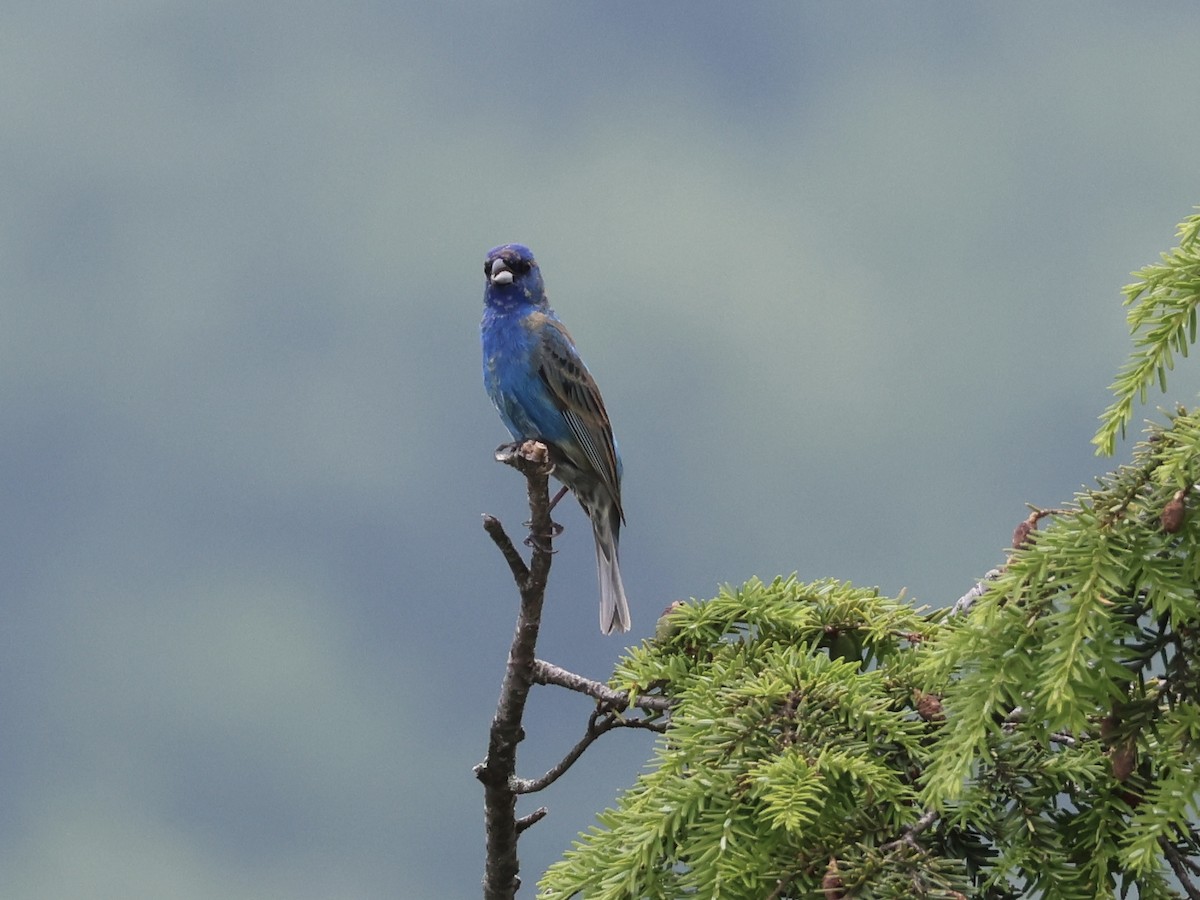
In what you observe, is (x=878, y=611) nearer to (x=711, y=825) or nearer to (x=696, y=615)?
(x=696, y=615)

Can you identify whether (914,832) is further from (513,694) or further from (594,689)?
(513,694)

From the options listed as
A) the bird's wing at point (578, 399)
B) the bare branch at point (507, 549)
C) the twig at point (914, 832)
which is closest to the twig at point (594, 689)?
the bare branch at point (507, 549)

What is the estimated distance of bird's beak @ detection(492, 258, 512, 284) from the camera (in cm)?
620

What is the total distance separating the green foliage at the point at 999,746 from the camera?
91.2 inches

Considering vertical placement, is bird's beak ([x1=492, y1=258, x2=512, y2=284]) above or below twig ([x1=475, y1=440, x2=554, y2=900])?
above

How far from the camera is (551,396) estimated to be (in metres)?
5.93

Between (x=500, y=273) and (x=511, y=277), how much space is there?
56mm

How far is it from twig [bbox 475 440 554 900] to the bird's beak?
68.5 inches

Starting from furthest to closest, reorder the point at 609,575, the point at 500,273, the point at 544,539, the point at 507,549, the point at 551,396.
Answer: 1. the point at 500,273
2. the point at 551,396
3. the point at 609,575
4. the point at 544,539
5. the point at 507,549

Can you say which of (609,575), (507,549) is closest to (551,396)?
(609,575)

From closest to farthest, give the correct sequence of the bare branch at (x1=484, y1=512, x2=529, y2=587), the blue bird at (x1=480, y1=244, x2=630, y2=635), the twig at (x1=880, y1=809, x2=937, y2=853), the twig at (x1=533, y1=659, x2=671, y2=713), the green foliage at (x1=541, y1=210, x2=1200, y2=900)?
1. the green foliage at (x1=541, y1=210, x2=1200, y2=900)
2. the twig at (x1=880, y1=809, x2=937, y2=853)
3. the twig at (x1=533, y1=659, x2=671, y2=713)
4. the bare branch at (x1=484, y1=512, x2=529, y2=587)
5. the blue bird at (x1=480, y1=244, x2=630, y2=635)

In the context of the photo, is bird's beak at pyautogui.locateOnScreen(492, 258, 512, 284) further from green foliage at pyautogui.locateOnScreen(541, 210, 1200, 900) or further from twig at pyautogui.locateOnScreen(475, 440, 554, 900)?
green foliage at pyautogui.locateOnScreen(541, 210, 1200, 900)

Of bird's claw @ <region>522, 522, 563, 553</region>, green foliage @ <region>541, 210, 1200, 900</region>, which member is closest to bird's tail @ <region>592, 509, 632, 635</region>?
bird's claw @ <region>522, 522, 563, 553</region>

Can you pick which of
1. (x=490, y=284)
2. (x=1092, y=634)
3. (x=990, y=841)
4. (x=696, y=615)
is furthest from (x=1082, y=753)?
(x=490, y=284)
